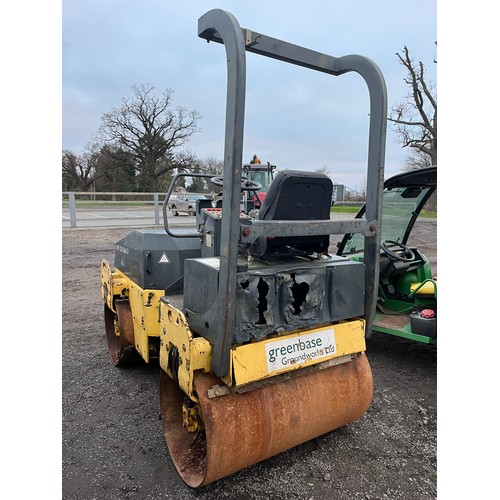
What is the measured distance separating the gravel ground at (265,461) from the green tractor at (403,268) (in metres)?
0.40

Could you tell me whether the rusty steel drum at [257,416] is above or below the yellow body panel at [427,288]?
below

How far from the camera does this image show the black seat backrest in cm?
218

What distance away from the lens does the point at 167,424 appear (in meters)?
2.67

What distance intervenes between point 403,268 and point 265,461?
2563mm

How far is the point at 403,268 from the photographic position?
429 cm

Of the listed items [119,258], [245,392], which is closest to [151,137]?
[119,258]

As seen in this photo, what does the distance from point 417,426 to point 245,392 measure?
4.85 feet

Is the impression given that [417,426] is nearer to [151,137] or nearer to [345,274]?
[345,274]

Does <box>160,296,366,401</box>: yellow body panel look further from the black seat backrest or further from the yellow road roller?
the black seat backrest

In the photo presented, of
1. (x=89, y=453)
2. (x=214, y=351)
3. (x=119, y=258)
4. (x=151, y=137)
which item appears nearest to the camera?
(x=214, y=351)

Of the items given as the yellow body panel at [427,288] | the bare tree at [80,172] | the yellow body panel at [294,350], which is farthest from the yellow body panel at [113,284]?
the bare tree at [80,172]

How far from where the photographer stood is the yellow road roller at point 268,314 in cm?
195

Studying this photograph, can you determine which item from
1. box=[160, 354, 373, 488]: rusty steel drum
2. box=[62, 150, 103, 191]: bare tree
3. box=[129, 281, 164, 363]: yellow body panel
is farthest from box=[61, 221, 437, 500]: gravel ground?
box=[62, 150, 103, 191]: bare tree

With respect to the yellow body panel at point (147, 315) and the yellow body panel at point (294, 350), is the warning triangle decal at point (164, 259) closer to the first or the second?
the yellow body panel at point (147, 315)
